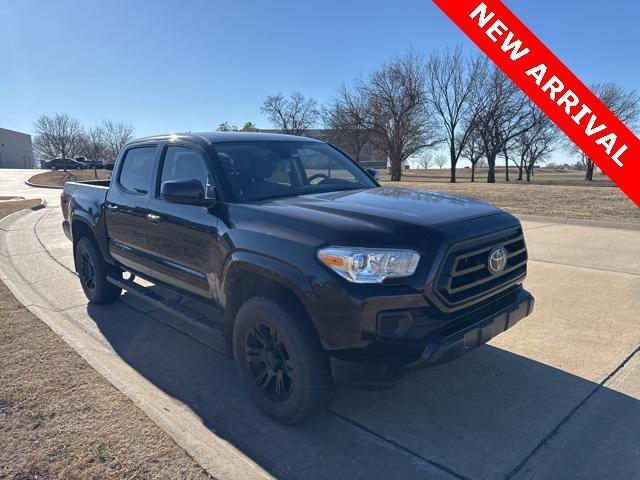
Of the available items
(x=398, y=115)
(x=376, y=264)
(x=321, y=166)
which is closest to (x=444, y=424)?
(x=376, y=264)

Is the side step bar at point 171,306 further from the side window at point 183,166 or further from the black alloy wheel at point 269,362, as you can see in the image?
the side window at point 183,166

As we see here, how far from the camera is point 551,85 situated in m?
8.48

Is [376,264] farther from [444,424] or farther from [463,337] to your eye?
[444,424]

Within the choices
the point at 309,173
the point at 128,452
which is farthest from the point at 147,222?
the point at 128,452

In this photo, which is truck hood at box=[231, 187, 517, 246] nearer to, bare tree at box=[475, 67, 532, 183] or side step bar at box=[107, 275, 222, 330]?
side step bar at box=[107, 275, 222, 330]

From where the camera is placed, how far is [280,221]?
117 inches

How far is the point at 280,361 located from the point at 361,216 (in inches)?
42.2

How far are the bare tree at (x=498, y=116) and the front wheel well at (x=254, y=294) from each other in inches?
1740

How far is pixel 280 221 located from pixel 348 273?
63 cm

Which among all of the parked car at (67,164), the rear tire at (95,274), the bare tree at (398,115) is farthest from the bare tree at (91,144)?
the rear tire at (95,274)

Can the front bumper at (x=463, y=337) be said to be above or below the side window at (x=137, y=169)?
below

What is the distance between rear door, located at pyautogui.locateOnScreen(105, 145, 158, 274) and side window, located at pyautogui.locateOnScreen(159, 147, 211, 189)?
0.24 m

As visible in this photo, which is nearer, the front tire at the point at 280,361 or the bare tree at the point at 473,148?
the front tire at the point at 280,361

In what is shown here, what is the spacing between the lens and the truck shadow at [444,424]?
262cm
